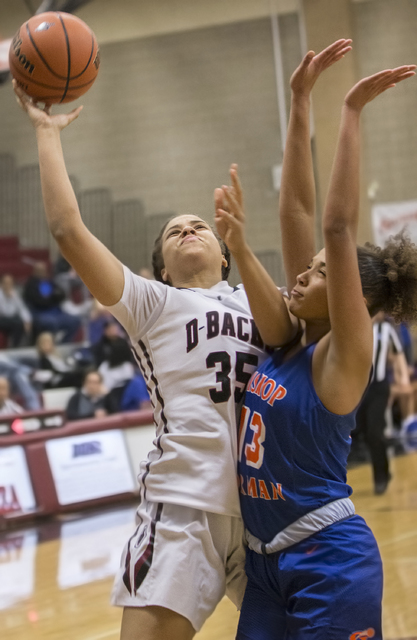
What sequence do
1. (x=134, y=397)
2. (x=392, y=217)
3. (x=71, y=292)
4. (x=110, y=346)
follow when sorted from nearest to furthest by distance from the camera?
(x=134, y=397) < (x=110, y=346) < (x=71, y=292) < (x=392, y=217)

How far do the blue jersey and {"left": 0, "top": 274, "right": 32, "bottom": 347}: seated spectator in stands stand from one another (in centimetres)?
821

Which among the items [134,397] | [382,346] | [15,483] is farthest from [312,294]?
[134,397]

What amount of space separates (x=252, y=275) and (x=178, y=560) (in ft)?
2.34

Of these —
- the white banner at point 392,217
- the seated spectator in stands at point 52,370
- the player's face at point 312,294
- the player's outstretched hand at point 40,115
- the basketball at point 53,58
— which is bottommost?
the seated spectator in stands at point 52,370

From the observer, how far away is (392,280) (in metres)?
1.82

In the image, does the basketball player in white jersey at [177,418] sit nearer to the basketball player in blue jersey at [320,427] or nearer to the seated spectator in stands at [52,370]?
the basketball player in blue jersey at [320,427]

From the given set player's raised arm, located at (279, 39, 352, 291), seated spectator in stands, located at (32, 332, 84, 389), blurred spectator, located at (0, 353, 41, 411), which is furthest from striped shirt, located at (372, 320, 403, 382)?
player's raised arm, located at (279, 39, 352, 291)

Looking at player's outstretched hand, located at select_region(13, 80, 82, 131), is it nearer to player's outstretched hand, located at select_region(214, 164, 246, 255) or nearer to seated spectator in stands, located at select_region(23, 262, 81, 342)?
player's outstretched hand, located at select_region(214, 164, 246, 255)

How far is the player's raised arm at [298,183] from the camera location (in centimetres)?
202

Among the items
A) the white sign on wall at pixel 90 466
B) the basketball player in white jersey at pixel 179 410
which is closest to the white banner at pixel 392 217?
the white sign on wall at pixel 90 466

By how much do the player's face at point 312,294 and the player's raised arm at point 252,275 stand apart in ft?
0.22

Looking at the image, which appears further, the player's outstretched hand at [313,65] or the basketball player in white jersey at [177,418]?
the player's outstretched hand at [313,65]

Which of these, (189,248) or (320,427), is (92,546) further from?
(320,427)

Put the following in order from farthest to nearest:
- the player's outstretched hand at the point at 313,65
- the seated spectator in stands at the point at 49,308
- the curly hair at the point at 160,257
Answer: the seated spectator in stands at the point at 49,308, the curly hair at the point at 160,257, the player's outstretched hand at the point at 313,65
